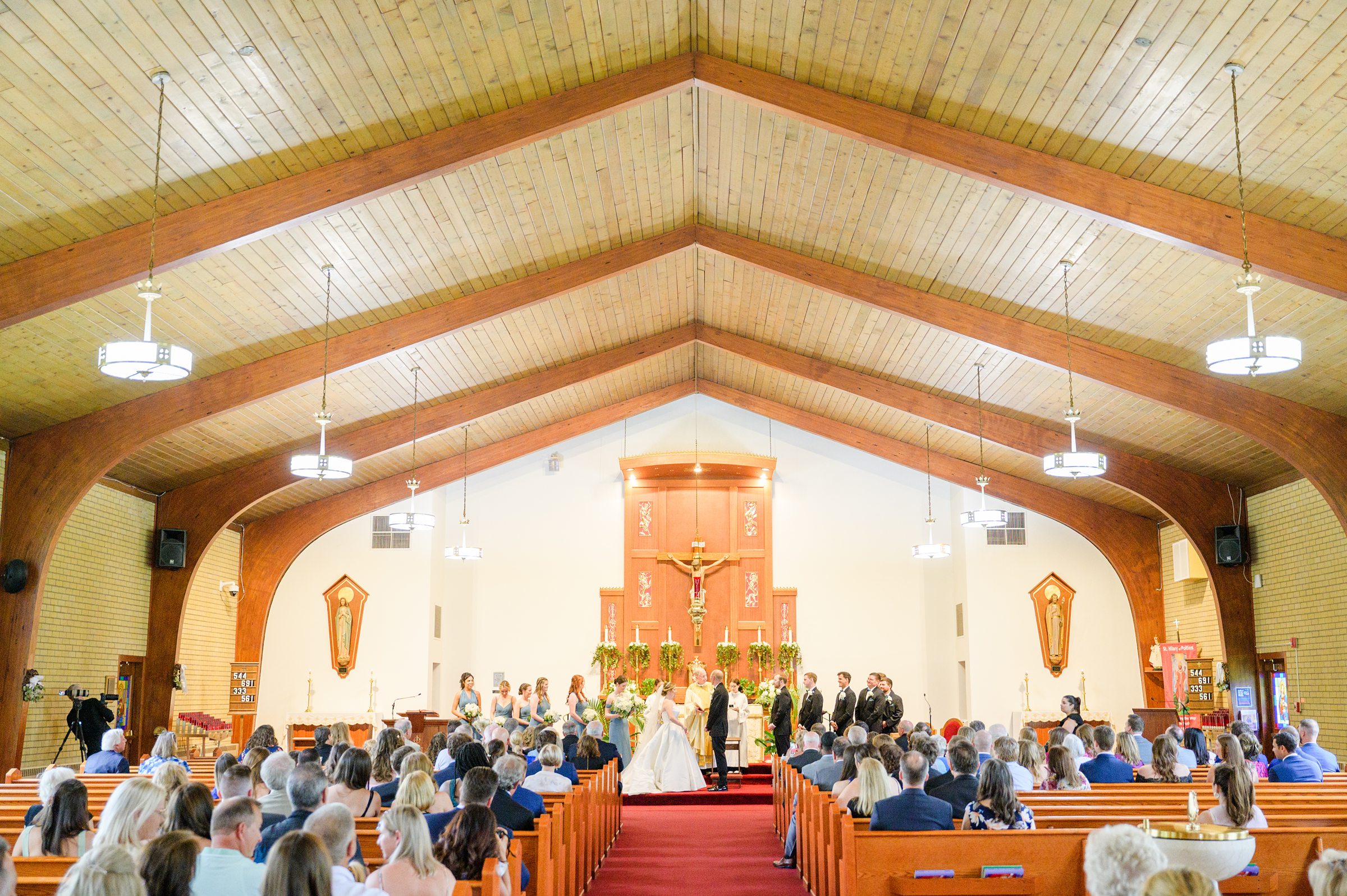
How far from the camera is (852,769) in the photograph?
24.3ft

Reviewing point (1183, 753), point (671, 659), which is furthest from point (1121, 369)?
point (671, 659)

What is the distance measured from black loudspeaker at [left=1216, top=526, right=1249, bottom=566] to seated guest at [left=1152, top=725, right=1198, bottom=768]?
561 centimetres

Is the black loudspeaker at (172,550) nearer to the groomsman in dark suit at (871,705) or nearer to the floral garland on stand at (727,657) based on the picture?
the floral garland on stand at (727,657)

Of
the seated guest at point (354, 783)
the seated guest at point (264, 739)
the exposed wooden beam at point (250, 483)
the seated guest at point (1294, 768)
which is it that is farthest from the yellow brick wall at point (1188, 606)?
the seated guest at point (354, 783)

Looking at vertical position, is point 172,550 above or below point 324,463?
below

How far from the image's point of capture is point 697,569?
59.0 ft

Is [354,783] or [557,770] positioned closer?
[354,783]

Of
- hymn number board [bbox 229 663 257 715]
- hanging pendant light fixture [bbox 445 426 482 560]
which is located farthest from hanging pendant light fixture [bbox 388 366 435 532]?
hymn number board [bbox 229 663 257 715]

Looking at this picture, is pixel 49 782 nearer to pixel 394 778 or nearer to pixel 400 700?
pixel 394 778

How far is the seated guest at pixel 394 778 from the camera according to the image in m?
6.36

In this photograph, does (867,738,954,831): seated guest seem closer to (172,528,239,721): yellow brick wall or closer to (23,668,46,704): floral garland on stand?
(23,668,46,704): floral garland on stand

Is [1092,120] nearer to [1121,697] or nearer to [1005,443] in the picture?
[1005,443]

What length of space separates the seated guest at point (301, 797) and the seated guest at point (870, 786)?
2.75 m

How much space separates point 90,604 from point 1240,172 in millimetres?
11724
